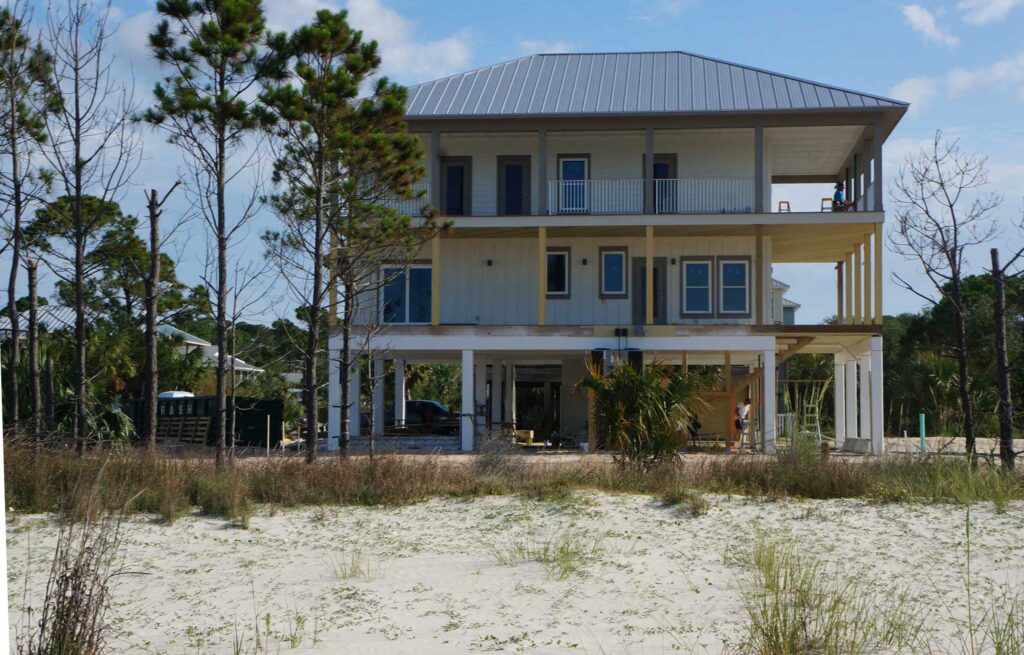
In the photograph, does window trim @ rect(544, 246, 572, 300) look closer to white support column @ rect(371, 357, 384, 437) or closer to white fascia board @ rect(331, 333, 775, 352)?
white fascia board @ rect(331, 333, 775, 352)

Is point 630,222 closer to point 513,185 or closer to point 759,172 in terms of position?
point 759,172

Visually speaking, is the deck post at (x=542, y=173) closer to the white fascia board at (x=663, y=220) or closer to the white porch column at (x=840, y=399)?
the white fascia board at (x=663, y=220)

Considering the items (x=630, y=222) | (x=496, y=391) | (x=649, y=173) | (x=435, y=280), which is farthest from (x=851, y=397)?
(x=435, y=280)

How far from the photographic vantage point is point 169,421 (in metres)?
26.3

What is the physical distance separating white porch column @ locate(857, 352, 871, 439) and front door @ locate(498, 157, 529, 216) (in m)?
9.45

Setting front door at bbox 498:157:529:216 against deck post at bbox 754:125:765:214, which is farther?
front door at bbox 498:157:529:216

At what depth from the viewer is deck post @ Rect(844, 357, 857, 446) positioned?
28266 mm

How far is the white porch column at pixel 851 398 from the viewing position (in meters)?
28.3

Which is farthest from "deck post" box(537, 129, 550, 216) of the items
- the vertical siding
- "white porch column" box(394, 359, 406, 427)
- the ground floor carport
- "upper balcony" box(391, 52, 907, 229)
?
"white porch column" box(394, 359, 406, 427)

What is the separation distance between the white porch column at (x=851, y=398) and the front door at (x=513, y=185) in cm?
960

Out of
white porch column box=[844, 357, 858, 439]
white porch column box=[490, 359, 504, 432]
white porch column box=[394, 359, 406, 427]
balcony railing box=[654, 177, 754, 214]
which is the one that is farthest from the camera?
white porch column box=[490, 359, 504, 432]

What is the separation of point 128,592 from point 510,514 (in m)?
4.13

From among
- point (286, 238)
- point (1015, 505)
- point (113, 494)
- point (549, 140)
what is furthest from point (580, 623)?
point (549, 140)

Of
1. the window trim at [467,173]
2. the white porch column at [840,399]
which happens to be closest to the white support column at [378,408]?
the window trim at [467,173]
